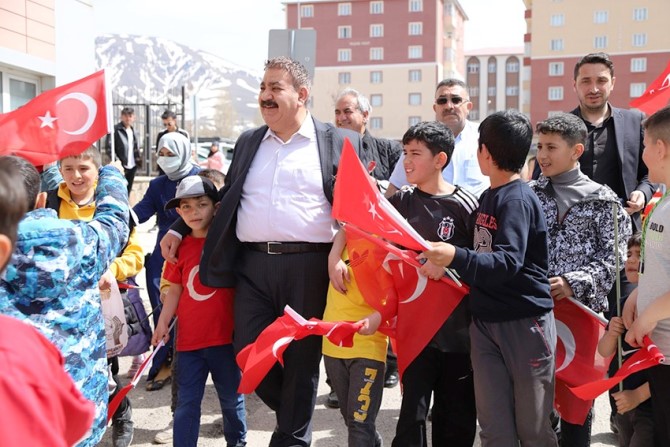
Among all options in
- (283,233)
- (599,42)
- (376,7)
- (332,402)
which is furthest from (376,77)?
(283,233)

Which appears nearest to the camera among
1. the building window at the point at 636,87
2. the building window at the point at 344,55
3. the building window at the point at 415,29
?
the building window at the point at 636,87

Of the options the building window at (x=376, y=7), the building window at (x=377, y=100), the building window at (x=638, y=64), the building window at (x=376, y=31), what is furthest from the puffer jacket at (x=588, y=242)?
the building window at (x=376, y=7)

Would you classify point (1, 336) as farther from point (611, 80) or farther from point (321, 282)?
point (611, 80)

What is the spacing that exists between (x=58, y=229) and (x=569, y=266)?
263 cm

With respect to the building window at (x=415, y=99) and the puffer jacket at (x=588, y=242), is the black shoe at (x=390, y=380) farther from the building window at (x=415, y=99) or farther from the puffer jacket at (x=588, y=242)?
the building window at (x=415, y=99)

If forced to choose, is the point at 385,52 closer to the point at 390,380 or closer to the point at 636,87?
the point at 636,87

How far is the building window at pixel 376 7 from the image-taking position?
8287cm

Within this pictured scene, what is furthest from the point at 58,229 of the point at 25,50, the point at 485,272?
the point at 25,50

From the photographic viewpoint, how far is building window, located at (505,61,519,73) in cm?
10494

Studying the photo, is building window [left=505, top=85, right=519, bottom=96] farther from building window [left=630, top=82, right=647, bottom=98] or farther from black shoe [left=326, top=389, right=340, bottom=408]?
black shoe [left=326, top=389, right=340, bottom=408]

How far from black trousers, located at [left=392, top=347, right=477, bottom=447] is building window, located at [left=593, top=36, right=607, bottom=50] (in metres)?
79.0

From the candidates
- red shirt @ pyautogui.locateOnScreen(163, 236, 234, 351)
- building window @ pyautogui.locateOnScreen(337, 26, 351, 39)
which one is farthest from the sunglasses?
building window @ pyautogui.locateOnScreen(337, 26, 351, 39)

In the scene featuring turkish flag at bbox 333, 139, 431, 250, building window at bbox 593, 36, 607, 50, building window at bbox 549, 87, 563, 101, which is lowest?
turkish flag at bbox 333, 139, 431, 250

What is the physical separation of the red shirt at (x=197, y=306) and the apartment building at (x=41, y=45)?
27.6 ft
